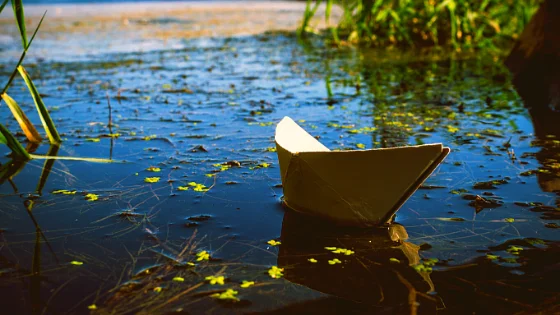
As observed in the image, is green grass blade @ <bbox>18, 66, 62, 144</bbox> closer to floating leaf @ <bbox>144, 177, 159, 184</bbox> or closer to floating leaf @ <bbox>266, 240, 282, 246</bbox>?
floating leaf @ <bbox>144, 177, 159, 184</bbox>

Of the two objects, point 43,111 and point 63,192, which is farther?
point 43,111

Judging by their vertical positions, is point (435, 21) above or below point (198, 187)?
above

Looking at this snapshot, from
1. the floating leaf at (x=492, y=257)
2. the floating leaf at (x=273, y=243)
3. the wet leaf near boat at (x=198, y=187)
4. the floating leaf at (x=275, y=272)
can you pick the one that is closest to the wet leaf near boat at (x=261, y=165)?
the wet leaf near boat at (x=198, y=187)

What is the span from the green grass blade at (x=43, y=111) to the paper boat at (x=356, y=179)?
181 cm

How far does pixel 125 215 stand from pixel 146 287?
74 centimetres

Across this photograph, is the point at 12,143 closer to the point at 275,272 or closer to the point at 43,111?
the point at 43,111

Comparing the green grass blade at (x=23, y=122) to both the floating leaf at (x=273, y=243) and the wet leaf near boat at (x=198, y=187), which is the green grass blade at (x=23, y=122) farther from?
the floating leaf at (x=273, y=243)

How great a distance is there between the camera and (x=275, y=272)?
6.82 feet

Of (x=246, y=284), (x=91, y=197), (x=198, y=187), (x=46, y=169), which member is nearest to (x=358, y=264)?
(x=246, y=284)

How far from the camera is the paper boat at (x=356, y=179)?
2.16 metres

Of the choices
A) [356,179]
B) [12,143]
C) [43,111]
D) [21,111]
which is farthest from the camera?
[21,111]

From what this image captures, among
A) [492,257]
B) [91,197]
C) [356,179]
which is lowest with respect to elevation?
Result: [91,197]

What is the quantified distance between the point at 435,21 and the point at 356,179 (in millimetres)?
7502

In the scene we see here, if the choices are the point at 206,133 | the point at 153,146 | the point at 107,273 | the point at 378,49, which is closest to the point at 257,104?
the point at 206,133
